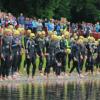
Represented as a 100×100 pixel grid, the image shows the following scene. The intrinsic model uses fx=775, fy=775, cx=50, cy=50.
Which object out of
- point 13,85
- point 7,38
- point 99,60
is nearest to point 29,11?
point 99,60

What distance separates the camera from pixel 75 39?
137 feet

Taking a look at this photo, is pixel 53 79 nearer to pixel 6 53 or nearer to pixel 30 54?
pixel 30 54

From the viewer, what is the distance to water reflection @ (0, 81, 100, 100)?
2470cm

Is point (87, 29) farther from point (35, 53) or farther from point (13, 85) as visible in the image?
point (13, 85)

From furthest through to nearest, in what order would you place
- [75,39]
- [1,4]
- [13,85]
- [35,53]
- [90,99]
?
1. [1,4]
2. [75,39]
3. [35,53]
4. [13,85]
5. [90,99]

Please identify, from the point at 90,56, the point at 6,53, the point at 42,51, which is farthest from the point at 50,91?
the point at 90,56

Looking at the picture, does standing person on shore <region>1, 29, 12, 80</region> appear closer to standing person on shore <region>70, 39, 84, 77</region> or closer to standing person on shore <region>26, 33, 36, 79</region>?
standing person on shore <region>26, 33, 36, 79</region>

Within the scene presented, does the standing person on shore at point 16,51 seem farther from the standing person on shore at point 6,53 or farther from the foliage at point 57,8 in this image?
the foliage at point 57,8

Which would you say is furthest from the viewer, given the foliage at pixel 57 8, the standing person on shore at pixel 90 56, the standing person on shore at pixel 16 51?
the foliage at pixel 57 8

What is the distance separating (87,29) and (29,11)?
432 cm

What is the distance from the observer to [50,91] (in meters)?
27.4

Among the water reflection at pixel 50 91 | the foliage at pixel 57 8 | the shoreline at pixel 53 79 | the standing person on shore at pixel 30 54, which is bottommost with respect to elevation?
the shoreline at pixel 53 79

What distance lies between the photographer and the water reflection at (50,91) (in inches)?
973

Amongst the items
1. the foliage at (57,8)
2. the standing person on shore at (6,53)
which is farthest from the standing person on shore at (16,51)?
the foliage at (57,8)
